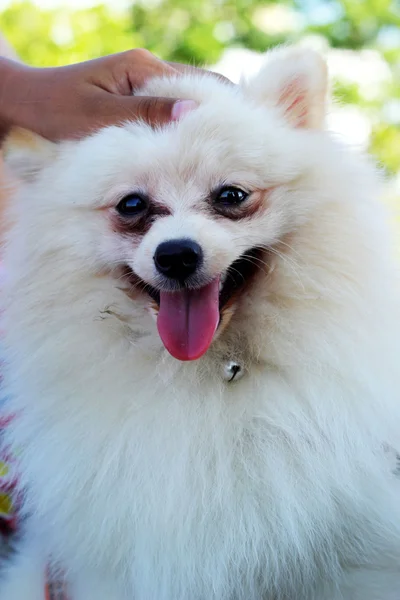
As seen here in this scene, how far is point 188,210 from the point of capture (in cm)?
189

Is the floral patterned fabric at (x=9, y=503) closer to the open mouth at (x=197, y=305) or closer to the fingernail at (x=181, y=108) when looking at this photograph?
the open mouth at (x=197, y=305)

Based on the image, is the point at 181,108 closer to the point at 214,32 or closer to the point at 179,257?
the point at 179,257

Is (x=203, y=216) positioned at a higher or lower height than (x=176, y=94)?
lower

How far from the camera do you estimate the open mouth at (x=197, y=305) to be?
181cm

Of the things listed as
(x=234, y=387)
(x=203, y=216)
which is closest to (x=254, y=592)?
(x=234, y=387)

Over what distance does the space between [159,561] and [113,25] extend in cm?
889

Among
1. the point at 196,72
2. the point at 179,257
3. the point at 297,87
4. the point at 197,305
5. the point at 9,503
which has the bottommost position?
the point at 9,503

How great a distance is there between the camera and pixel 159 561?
1752 millimetres

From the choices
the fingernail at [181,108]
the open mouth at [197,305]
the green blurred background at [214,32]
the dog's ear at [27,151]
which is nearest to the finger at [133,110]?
the fingernail at [181,108]

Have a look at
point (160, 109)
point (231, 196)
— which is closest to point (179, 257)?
point (231, 196)

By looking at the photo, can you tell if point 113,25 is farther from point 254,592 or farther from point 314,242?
point 254,592

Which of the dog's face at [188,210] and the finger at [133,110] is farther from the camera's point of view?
the finger at [133,110]

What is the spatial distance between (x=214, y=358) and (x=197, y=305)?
0.17 meters

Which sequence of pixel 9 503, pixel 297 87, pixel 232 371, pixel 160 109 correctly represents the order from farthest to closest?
pixel 9 503
pixel 297 87
pixel 160 109
pixel 232 371
